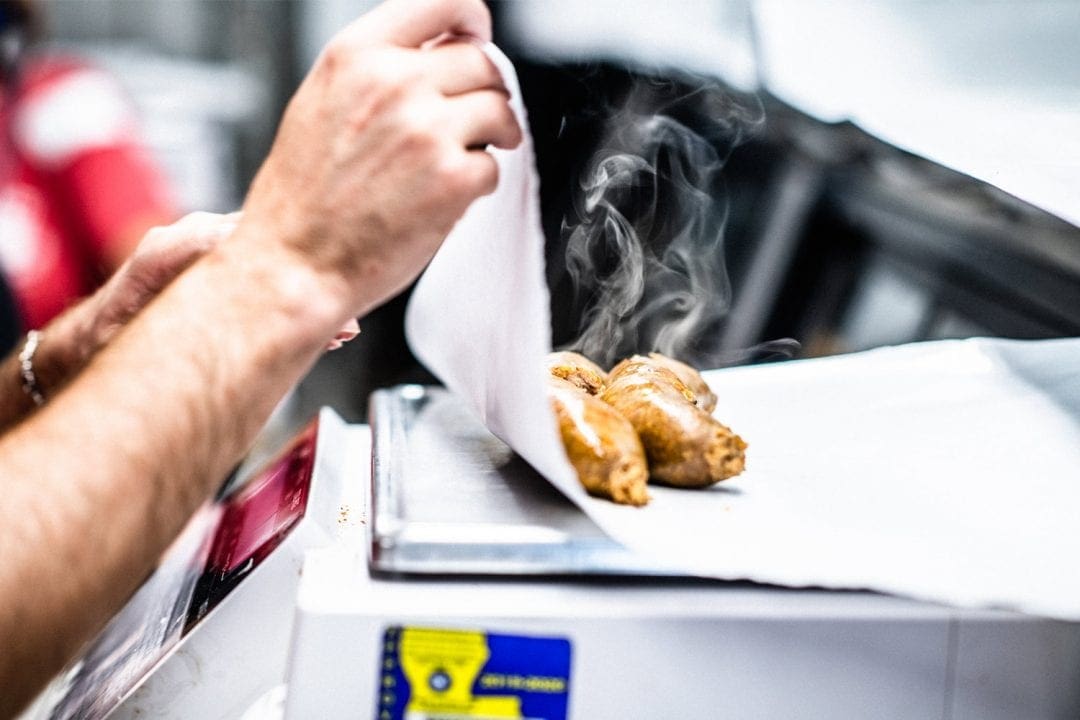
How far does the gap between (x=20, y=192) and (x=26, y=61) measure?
15.5 inches

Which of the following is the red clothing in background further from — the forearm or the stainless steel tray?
the forearm

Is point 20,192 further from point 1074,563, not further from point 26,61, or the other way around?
point 1074,563

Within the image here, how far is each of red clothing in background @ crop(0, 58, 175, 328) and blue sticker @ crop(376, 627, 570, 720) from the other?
209 cm

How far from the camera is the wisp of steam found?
1794 mm

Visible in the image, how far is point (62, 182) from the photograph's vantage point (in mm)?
2531

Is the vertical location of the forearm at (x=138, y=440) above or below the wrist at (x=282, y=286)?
below

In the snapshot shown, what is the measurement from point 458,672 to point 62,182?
89.3 inches

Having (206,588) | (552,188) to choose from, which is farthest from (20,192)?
(206,588)

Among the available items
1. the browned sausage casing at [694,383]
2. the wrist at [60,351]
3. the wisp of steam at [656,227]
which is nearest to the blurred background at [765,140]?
the wisp of steam at [656,227]

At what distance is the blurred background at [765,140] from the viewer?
117cm

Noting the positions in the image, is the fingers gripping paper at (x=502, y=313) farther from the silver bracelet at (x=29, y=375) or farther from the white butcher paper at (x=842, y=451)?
the silver bracelet at (x=29, y=375)

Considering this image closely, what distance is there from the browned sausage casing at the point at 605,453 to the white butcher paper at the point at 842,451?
0.02 m

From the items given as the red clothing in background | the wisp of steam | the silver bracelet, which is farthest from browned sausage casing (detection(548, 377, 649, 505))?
the red clothing in background

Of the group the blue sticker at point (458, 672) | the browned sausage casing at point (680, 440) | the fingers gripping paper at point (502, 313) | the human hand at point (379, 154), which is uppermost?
the human hand at point (379, 154)
